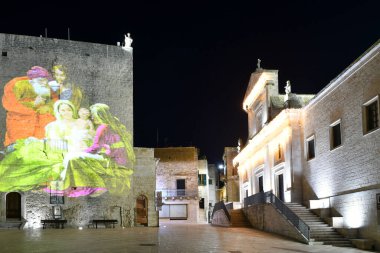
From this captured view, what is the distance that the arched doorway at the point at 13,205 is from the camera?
31.5 meters

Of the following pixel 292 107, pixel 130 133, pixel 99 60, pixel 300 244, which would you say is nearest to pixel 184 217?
pixel 130 133

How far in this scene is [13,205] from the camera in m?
31.7

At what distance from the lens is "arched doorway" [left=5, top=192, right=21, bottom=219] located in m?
31.5

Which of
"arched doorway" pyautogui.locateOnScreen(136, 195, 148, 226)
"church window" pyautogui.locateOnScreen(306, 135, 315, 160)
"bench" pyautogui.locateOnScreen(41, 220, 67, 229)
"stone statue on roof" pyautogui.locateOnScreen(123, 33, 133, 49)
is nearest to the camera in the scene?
A: "church window" pyautogui.locateOnScreen(306, 135, 315, 160)

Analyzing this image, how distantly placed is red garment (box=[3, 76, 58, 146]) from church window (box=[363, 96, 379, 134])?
2041cm

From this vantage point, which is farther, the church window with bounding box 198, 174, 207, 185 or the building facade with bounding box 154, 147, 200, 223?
the church window with bounding box 198, 174, 207, 185

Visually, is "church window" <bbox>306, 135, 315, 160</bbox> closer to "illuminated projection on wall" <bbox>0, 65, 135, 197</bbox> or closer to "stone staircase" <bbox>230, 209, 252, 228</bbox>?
"stone staircase" <bbox>230, 209, 252, 228</bbox>

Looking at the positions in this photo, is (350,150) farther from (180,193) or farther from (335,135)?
(180,193)

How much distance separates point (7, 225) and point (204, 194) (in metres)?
27.0

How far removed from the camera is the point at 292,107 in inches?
996

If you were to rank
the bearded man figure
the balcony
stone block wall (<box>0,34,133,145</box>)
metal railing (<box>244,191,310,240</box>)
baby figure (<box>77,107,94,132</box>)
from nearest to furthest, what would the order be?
metal railing (<box>244,191,310,240</box>), the bearded man figure, stone block wall (<box>0,34,133,145</box>), baby figure (<box>77,107,94,132</box>), the balcony

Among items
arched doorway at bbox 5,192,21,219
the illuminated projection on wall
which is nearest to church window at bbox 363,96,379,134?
the illuminated projection on wall

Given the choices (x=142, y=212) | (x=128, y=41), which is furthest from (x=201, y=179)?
(x=128, y=41)

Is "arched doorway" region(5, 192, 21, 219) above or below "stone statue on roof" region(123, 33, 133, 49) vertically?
below
